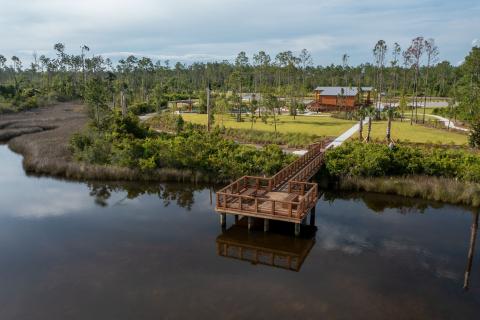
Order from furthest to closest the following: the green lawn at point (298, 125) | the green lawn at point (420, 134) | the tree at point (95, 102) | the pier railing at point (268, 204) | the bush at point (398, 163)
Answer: the green lawn at point (298, 125), the tree at point (95, 102), the green lawn at point (420, 134), the bush at point (398, 163), the pier railing at point (268, 204)

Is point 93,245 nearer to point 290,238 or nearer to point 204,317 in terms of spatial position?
point 204,317

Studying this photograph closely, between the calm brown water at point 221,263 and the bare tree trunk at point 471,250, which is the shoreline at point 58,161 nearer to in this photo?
the calm brown water at point 221,263

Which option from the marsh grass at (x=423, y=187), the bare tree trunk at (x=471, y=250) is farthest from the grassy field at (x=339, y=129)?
the bare tree trunk at (x=471, y=250)

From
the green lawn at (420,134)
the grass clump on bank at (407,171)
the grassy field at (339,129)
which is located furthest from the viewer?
the grassy field at (339,129)

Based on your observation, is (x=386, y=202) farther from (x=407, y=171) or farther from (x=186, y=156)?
(x=186, y=156)

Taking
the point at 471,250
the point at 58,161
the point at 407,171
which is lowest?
the point at 471,250

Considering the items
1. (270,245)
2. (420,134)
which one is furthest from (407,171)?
(420,134)

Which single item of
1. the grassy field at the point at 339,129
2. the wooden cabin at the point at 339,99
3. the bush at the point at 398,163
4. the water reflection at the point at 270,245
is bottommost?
the water reflection at the point at 270,245
